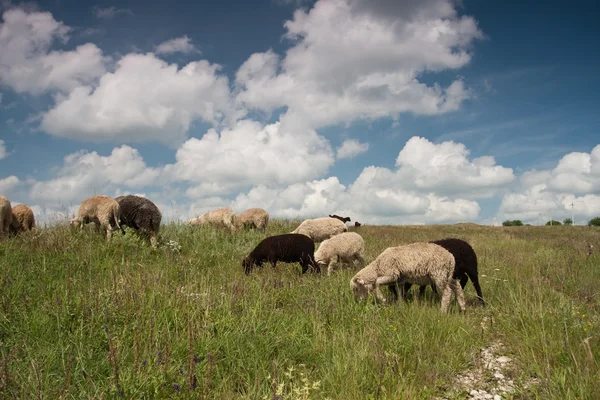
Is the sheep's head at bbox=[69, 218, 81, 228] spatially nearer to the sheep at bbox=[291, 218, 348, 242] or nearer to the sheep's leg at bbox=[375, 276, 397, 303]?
the sheep at bbox=[291, 218, 348, 242]

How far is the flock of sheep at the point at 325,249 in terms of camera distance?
732 cm

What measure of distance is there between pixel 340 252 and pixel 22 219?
12012mm

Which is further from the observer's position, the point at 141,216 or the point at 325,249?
the point at 141,216

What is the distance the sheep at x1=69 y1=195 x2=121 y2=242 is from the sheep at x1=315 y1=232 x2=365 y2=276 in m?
6.95

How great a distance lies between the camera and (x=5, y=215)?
12695mm

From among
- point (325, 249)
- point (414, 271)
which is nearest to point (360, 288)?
point (414, 271)

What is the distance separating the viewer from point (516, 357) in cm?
508

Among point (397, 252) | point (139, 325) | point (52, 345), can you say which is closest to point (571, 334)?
point (397, 252)

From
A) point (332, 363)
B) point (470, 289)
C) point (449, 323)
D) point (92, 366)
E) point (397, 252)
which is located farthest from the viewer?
point (470, 289)

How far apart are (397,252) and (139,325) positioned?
193 inches

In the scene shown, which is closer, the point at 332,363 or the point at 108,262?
the point at 332,363

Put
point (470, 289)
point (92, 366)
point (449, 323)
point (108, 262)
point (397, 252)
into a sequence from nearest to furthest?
1. point (92, 366)
2. point (449, 323)
3. point (397, 252)
4. point (470, 289)
5. point (108, 262)

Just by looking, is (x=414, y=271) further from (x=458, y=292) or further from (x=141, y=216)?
(x=141, y=216)

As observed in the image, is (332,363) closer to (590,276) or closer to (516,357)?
(516,357)
